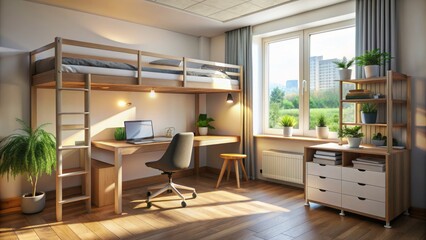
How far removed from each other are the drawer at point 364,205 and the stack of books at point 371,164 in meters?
0.33

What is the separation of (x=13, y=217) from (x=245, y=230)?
8.25ft

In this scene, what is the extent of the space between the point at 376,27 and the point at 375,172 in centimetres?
168

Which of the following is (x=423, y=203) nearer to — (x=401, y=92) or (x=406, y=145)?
(x=406, y=145)

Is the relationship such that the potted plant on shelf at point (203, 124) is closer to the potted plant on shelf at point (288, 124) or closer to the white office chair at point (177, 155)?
the potted plant on shelf at point (288, 124)

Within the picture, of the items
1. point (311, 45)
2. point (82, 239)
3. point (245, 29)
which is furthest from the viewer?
point (245, 29)

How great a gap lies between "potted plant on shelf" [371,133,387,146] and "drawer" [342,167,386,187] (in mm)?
485

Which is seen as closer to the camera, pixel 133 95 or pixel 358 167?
pixel 358 167

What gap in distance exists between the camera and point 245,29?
192 inches

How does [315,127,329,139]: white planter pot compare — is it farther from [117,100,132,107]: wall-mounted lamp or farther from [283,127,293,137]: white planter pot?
[117,100,132,107]: wall-mounted lamp

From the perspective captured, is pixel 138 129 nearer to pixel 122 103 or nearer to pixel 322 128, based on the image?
pixel 122 103

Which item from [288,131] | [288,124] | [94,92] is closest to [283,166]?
[288,131]

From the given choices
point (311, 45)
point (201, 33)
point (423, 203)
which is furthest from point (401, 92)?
point (201, 33)

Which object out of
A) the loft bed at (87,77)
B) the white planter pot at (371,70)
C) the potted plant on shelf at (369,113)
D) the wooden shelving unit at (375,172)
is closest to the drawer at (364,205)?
the wooden shelving unit at (375,172)

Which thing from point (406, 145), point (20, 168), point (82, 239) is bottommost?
point (82, 239)
